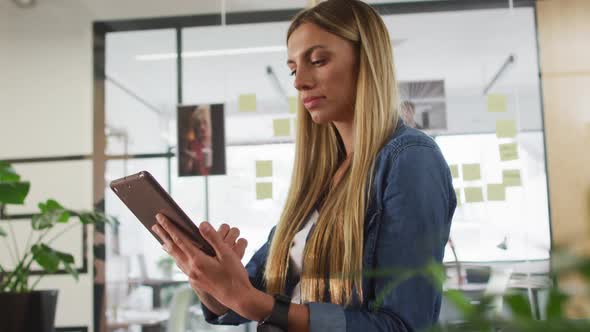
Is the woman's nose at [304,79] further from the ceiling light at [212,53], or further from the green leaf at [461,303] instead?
the ceiling light at [212,53]

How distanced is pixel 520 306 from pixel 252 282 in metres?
1.09

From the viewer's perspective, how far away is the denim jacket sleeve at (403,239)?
0.90m

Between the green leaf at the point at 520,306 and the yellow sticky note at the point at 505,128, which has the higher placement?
the yellow sticky note at the point at 505,128

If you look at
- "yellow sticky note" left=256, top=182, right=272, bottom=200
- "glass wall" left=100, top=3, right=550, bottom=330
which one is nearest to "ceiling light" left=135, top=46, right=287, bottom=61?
"glass wall" left=100, top=3, right=550, bottom=330

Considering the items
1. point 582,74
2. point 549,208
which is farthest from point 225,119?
point 582,74

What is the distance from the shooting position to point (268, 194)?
3.10 m

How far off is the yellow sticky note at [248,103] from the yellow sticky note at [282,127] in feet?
0.48

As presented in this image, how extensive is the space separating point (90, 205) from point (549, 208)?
7.80ft

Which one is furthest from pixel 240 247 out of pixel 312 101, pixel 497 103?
pixel 497 103

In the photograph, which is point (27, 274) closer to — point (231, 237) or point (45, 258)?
point (45, 258)

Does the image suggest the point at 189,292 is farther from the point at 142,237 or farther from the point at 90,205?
the point at 90,205

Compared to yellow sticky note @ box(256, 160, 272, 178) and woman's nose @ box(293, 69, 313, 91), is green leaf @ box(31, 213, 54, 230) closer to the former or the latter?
yellow sticky note @ box(256, 160, 272, 178)

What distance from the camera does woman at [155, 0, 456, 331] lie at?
2.99 ft

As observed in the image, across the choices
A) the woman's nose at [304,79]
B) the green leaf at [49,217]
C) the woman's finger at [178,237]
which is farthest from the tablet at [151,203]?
the green leaf at [49,217]
